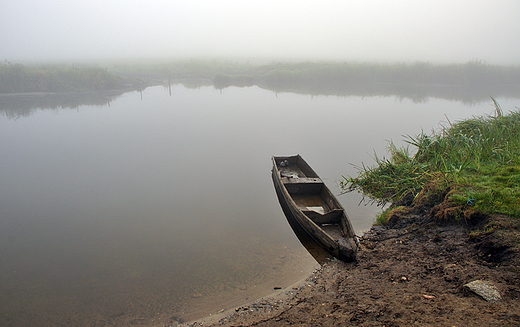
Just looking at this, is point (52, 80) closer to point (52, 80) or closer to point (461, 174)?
point (52, 80)

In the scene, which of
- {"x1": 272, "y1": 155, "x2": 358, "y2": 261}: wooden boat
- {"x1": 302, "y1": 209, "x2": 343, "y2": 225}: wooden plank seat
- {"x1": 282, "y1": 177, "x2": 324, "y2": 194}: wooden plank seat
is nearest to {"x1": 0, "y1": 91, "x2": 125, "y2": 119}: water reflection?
{"x1": 272, "y1": 155, "x2": 358, "y2": 261}: wooden boat

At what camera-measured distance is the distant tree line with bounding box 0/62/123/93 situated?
2330 cm

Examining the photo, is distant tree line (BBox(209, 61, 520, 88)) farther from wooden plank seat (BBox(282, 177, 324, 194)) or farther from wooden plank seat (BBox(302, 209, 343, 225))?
wooden plank seat (BBox(302, 209, 343, 225))

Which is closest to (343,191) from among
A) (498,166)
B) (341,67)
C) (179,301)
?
(498,166)

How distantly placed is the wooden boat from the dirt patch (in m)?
0.31

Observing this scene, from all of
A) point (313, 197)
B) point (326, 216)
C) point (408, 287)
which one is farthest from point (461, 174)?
point (408, 287)

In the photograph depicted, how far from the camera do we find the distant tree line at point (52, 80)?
23.3 metres

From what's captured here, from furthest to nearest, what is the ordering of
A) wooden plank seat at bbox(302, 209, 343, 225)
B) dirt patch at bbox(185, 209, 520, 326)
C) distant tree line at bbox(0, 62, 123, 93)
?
distant tree line at bbox(0, 62, 123, 93) < wooden plank seat at bbox(302, 209, 343, 225) < dirt patch at bbox(185, 209, 520, 326)

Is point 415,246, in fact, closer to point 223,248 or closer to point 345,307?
point 345,307

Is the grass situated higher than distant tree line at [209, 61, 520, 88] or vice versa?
distant tree line at [209, 61, 520, 88]

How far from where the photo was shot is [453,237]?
5.02m

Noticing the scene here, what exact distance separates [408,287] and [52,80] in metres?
29.0

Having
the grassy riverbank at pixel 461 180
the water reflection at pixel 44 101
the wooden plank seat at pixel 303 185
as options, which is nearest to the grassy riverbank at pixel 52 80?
the water reflection at pixel 44 101

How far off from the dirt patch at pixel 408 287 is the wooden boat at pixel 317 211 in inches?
12.2
